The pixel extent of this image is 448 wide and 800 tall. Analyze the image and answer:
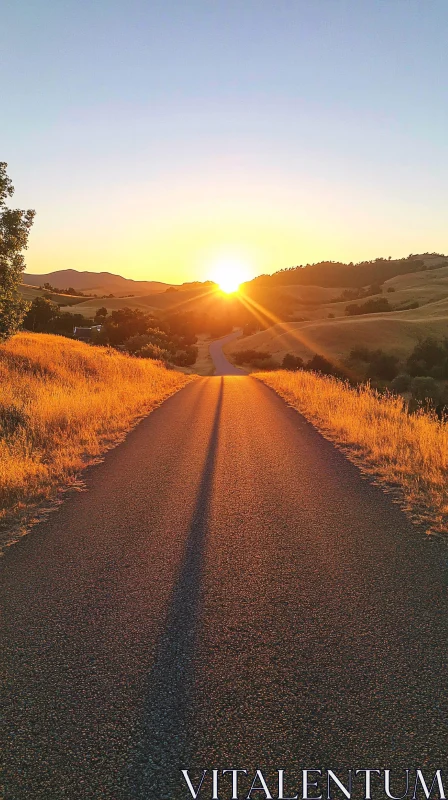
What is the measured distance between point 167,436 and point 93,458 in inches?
96.6

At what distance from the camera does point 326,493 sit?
7078 mm

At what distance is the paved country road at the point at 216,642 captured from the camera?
8.26 ft

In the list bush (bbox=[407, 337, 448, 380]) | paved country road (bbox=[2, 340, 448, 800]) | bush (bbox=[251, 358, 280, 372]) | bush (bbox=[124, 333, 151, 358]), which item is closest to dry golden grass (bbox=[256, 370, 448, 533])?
paved country road (bbox=[2, 340, 448, 800])

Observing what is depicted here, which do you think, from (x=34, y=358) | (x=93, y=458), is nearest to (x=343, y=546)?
(x=93, y=458)

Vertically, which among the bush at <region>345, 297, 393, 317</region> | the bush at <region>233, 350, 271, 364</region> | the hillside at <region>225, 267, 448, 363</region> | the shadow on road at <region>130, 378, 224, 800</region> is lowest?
the shadow on road at <region>130, 378, 224, 800</region>

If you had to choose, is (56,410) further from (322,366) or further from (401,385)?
(322,366)

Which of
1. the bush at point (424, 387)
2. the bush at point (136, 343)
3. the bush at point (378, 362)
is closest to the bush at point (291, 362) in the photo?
the bush at point (378, 362)

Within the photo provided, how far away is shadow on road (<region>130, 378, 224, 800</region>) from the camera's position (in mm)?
2395

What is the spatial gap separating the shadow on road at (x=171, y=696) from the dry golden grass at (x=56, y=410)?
3.20 m

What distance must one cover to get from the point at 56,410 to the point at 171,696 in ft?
34.8

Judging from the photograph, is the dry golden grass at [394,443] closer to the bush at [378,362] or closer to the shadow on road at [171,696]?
the shadow on road at [171,696]

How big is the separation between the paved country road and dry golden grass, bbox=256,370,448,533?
0.59 m

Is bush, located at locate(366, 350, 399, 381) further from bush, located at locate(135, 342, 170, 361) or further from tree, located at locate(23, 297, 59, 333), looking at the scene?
tree, located at locate(23, 297, 59, 333)

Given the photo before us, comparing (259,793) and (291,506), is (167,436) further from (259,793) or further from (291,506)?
(259,793)
